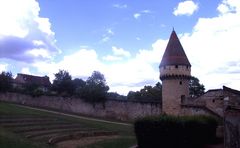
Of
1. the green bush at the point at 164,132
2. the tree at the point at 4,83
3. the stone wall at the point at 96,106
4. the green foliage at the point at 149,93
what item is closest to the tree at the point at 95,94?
the stone wall at the point at 96,106

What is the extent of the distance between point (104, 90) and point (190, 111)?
1428cm

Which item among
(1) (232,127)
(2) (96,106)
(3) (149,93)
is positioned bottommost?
(1) (232,127)

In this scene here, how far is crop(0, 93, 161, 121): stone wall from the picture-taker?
156 ft

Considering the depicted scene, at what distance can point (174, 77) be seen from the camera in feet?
150

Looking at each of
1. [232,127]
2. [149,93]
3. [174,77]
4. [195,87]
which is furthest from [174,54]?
[195,87]

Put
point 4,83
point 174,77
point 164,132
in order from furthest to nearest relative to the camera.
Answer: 1. point 4,83
2. point 174,77
3. point 164,132

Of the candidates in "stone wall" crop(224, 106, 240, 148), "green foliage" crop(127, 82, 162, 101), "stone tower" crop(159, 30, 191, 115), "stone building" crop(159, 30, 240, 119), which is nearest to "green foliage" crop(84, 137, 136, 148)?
"stone wall" crop(224, 106, 240, 148)

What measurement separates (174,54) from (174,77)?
8.96ft

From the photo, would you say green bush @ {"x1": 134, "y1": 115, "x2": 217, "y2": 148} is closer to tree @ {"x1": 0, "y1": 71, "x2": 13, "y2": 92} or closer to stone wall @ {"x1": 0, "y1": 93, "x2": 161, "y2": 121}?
stone wall @ {"x1": 0, "y1": 93, "x2": 161, "y2": 121}

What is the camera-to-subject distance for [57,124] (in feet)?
117

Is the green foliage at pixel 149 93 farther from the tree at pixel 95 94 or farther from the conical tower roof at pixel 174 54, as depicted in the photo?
the conical tower roof at pixel 174 54

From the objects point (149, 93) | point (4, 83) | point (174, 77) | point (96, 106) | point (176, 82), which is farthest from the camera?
point (149, 93)

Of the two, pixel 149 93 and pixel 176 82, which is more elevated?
pixel 149 93

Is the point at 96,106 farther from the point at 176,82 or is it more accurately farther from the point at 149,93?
the point at 149,93
